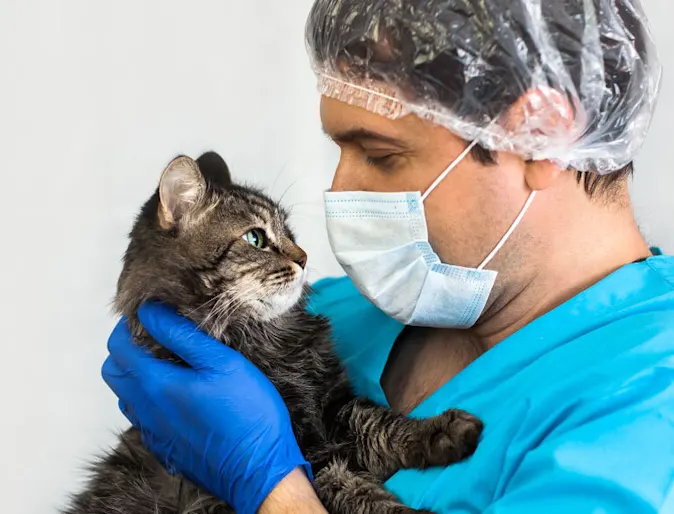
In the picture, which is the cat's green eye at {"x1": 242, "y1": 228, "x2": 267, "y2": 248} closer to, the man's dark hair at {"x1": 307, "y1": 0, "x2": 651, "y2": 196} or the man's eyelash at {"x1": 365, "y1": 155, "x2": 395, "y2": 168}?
the man's eyelash at {"x1": 365, "y1": 155, "x2": 395, "y2": 168}

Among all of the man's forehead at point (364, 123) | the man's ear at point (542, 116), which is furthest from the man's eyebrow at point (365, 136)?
the man's ear at point (542, 116)

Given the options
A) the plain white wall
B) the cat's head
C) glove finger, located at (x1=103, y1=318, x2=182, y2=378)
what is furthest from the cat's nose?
the plain white wall

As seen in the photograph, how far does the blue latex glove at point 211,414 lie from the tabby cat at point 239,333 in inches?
2.1

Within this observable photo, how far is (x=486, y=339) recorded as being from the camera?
1667mm

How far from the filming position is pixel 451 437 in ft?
4.58

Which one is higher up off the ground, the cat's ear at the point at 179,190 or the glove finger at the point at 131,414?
the cat's ear at the point at 179,190

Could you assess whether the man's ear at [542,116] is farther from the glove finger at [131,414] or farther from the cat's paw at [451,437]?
the glove finger at [131,414]

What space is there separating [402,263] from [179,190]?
20.9 inches

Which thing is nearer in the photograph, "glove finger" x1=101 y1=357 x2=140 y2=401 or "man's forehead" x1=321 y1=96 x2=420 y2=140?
"man's forehead" x1=321 y1=96 x2=420 y2=140

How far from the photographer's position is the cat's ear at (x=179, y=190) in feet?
Answer: 5.18

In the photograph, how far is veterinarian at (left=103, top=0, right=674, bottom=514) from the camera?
4.34 ft

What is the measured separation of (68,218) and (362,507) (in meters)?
1.52

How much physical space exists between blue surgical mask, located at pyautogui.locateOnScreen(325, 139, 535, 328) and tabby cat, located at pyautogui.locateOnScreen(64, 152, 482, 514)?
0.19 metres

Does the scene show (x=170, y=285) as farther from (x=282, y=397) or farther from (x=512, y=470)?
(x=512, y=470)
